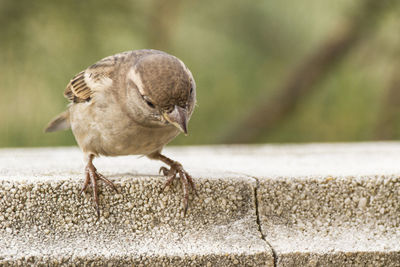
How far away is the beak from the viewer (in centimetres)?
217

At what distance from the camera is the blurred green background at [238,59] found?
574 cm

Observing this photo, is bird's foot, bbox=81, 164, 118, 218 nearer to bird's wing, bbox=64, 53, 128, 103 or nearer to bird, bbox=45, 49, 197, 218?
bird, bbox=45, 49, 197, 218

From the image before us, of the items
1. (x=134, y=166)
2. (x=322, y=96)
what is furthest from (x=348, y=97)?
(x=134, y=166)

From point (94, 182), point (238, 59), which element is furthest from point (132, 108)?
point (238, 59)

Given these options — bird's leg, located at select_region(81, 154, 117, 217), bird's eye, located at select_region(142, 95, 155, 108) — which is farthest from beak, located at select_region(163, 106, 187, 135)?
bird's leg, located at select_region(81, 154, 117, 217)

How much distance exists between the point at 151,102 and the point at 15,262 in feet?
2.65

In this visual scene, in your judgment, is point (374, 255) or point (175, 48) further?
point (175, 48)

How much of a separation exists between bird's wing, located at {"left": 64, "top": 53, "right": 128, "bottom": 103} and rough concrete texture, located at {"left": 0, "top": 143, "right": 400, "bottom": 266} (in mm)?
562

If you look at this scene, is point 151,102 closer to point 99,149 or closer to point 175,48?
point 99,149

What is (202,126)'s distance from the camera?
705cm

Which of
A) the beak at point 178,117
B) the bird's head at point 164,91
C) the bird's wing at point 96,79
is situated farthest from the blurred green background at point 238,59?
the beak at point 178,117

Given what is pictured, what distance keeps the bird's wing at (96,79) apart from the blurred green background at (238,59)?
3.02m

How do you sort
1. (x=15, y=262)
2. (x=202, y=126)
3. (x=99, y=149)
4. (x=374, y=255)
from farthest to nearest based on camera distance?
(x=202, y=126), (x=99, y=149), (x=374, y=255), (x=15, y=262)

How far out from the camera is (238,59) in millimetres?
6812
